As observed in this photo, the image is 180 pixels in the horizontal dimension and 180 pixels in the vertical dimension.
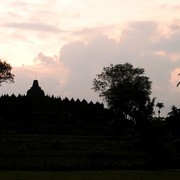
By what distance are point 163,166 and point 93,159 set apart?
5196 mm

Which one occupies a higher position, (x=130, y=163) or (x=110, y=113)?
(x=110, y=113)

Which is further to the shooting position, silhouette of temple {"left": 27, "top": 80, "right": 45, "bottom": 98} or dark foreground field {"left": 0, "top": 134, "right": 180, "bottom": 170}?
silhouette of temple {"left": 27, "top": 80, "right": 45, "bottom": 98}

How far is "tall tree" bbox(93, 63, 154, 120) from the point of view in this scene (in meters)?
62.6

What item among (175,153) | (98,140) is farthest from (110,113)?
(175,153)

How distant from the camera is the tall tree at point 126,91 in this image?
205ft

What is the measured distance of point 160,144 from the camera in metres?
35.1

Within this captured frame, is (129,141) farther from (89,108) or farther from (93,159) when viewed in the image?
(89,108)

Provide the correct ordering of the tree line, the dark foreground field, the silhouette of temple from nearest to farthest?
the dark foreground field → the tree line → the silhouette of temple

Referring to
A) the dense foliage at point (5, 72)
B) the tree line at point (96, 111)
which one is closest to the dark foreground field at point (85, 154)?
the tree line at point (96, 111)

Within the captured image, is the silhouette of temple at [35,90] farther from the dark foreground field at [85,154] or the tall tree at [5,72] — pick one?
the dark foreground field at [85,154]

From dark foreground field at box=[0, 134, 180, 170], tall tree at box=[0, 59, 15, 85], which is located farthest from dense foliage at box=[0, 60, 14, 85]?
dark foreground field at box=[0, 134, 180, 170]

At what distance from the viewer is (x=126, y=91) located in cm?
6425

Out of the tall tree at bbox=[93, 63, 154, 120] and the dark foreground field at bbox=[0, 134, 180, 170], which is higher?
the tall tree at bbox=[93, 63, 154, 120]

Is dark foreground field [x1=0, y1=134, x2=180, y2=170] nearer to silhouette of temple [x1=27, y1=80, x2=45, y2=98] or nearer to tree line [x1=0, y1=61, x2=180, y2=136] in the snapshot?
tree line [x1=0, y1=61, x2=180, y2=136]
